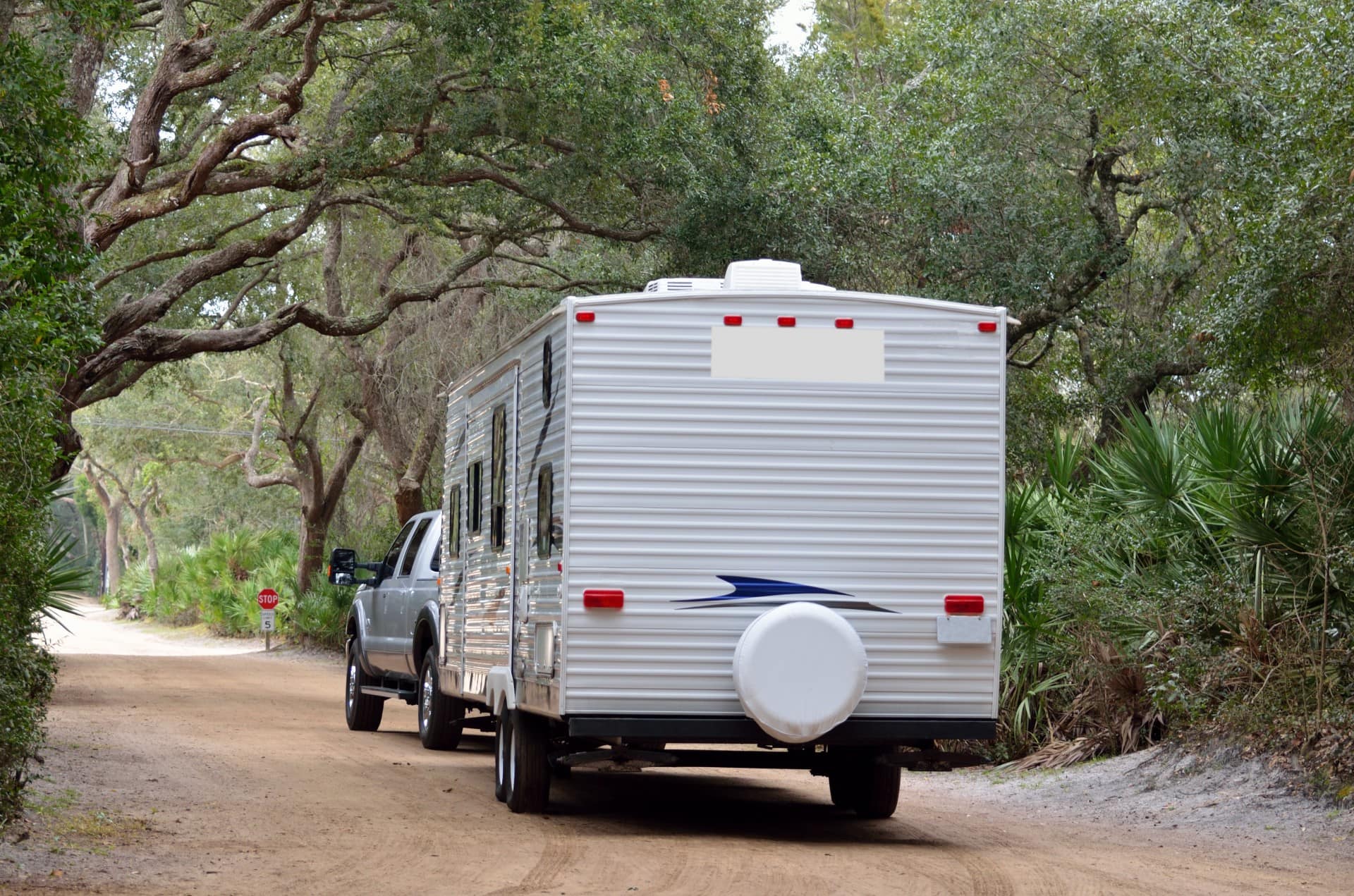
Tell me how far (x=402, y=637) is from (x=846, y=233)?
26.0ft

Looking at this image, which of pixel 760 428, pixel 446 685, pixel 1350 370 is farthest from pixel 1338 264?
pixel 446 685

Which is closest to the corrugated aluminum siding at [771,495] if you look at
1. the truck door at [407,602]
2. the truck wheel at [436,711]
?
the truck wheel at [436,711]

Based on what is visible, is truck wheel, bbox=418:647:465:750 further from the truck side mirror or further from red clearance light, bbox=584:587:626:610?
red clearance light, bbox=584:587:626:610

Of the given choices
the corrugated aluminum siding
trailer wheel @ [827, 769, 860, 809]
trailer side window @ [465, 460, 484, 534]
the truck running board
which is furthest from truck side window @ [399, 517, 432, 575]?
the corrugated aluminum siding

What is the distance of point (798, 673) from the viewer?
861 centimetres

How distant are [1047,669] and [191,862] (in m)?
8.56

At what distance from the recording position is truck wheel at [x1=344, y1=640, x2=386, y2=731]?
1712cm

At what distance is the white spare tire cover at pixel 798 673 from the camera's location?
858 cm

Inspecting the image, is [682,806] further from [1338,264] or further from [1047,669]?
[1338,264]

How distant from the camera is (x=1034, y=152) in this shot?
69.9 ft

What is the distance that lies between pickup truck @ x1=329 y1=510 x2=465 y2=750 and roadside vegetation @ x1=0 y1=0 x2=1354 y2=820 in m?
3.24

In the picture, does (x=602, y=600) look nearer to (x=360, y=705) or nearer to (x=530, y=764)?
(x=530, y=764)

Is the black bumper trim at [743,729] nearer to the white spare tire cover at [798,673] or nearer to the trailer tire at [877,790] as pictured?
the white spare tire cover at [798,673]

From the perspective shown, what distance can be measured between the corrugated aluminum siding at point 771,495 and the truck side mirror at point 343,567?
26.7 ft
